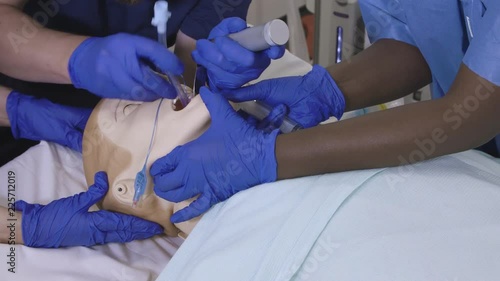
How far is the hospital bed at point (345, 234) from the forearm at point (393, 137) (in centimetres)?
3

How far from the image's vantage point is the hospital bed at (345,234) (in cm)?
82

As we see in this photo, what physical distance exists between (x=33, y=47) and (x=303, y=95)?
604 mm

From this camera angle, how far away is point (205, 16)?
146 centimetres

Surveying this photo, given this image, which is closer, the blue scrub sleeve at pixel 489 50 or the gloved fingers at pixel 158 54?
the blue scrub sleeve at pixel 489 50

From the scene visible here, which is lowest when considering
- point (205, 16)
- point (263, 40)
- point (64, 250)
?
point (64, 250)

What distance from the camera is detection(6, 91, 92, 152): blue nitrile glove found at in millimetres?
1327

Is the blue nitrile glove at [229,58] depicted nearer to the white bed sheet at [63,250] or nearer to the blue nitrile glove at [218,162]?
the blue nitrile glove at [218,162]

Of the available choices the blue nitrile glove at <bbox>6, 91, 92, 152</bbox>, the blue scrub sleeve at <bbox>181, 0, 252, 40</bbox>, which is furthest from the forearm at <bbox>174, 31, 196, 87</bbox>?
the blue nitrile glove at <bbox>6, 91, 92, 152</bbox>

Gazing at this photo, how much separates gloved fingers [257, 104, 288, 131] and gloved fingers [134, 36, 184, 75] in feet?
0.75

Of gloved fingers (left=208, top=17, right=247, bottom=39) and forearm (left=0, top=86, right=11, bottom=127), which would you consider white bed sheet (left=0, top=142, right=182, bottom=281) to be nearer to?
forearm (left=0, top=86, right=11, bottom=127)

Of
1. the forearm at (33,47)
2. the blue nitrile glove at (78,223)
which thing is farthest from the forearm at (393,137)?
the forearm at (33,47)

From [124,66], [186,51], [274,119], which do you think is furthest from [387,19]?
[124,66]

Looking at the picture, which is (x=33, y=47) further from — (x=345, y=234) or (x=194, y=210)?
(x=345, y=234)

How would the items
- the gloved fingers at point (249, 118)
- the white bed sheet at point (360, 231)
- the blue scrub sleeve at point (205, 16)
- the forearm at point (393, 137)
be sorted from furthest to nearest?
the blue scrub sleeve at point (205, 16)
the gloved fingers at point (249, 118)
the forearm at point (393, 137)
the white bed sheet at point (360, 231)
